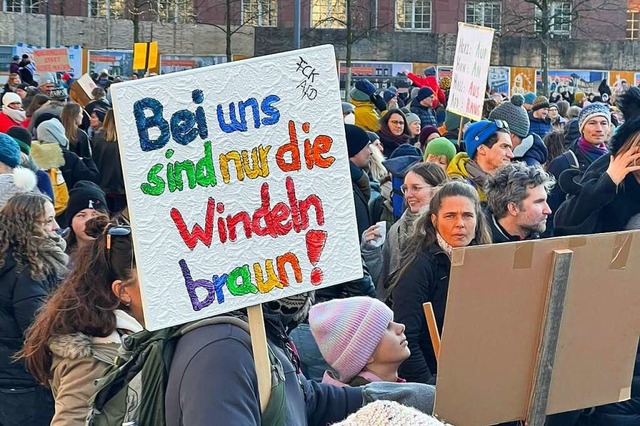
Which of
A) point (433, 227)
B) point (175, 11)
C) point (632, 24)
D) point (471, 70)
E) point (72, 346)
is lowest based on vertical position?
point (72, 346)

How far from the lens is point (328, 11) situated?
3794cm

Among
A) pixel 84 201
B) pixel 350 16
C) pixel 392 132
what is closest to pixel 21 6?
pixel 350 16

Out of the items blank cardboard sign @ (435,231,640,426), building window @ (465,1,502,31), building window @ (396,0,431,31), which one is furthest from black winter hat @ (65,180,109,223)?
building window @ (465,1,502,31)

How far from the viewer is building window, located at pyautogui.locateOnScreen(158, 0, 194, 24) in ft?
117

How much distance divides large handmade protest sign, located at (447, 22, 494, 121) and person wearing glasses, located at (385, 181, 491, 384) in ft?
12.4

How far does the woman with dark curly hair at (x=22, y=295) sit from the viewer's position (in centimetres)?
431

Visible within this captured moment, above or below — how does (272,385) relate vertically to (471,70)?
below

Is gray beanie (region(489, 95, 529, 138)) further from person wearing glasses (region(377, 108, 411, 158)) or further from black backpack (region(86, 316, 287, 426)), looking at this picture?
black backpack (region(86, 316, 287, 426))

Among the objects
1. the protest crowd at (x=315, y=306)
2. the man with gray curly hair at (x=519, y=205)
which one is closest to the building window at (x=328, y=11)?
the protest crowd at (x=315, y=306)

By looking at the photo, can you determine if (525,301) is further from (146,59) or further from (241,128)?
(146,59)

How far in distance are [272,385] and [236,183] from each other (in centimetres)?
50

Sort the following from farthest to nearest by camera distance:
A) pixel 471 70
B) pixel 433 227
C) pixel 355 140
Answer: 1. pixel 471 70
2. pixel 355 140
3. pixel 433 227

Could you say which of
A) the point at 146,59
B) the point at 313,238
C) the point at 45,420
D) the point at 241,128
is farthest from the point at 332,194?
the point at 146,59

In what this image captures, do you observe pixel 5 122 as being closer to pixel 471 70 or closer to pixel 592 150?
pixel 471 70
